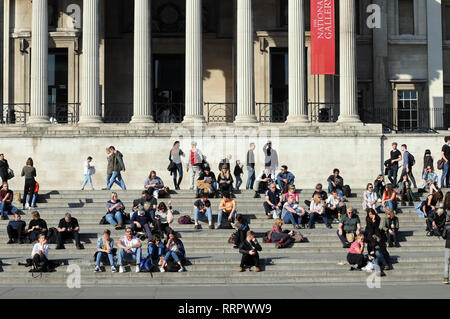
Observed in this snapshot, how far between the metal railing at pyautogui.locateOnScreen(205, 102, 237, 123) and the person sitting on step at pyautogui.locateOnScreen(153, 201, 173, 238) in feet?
48.1

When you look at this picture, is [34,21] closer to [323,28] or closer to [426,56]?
[323,28]

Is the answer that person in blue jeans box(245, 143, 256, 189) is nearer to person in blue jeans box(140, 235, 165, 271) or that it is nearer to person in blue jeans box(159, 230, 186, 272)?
person in blue jeans box(140, 235, 165, 271)

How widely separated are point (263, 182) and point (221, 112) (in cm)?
1090

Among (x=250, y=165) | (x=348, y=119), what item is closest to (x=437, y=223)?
(x=250, y=165)

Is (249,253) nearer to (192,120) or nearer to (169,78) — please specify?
(192,120)

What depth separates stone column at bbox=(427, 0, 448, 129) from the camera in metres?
47.6

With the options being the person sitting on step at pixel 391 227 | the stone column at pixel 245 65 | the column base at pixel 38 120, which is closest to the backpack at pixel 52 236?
the person sitting on step at pixel 391 227

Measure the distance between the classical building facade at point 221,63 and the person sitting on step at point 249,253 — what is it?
14.5 m

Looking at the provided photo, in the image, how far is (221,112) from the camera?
4519 cm

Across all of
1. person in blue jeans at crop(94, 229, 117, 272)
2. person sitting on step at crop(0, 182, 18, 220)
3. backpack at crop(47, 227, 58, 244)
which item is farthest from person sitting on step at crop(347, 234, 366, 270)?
person sitting on step at crop(0, 182, 18, 220)

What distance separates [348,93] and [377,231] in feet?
49.5

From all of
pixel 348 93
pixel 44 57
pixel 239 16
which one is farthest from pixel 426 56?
pixel 44 57

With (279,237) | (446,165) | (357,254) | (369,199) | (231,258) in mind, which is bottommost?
(231,258)

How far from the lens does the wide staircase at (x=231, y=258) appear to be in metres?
25.4
